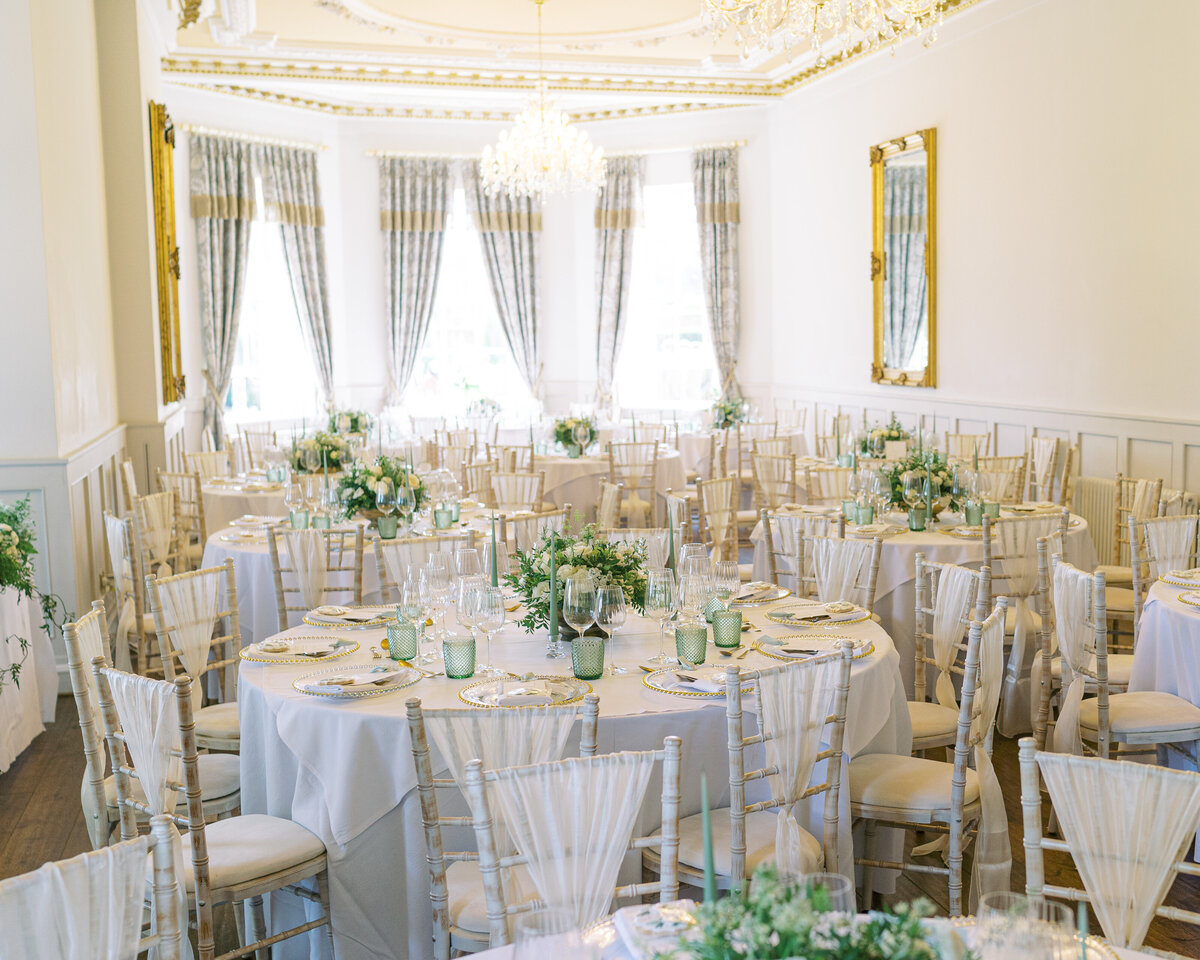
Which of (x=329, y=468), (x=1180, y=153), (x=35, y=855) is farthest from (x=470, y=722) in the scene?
(x=1180, y=153)

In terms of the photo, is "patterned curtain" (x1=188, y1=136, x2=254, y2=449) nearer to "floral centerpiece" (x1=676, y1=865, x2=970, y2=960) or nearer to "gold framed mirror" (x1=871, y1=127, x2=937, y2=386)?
"gold framed mirror" (x1=871, y1=127, x2=937, y2=386)

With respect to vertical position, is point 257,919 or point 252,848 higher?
point 252,848

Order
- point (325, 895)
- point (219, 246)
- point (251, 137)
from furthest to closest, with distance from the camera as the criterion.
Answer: point (251, 137) → point (219, 246) → point (325, 895)

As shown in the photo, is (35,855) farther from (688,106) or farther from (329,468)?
(688,106)

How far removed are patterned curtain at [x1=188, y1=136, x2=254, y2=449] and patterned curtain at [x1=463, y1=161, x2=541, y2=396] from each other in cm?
276

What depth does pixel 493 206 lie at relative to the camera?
13.5 m

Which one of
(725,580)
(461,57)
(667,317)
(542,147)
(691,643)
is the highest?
(461,57)

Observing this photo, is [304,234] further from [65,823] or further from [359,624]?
[359,624]

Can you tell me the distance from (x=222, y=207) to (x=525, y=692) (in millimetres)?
9654

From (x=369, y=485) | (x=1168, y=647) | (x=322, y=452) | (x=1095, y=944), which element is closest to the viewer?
(x=1095, y=944)

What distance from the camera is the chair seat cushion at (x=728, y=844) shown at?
3008mm

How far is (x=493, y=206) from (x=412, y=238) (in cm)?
101

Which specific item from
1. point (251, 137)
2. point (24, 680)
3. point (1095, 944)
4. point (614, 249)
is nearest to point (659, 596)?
point (1095, 944)

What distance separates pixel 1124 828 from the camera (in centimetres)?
225
